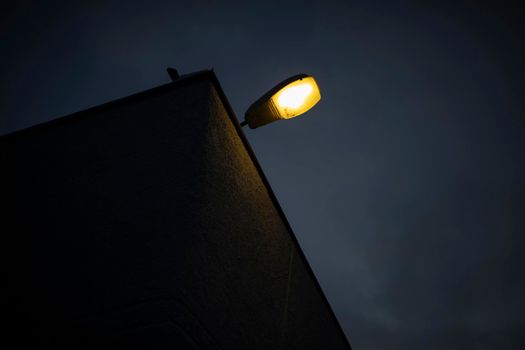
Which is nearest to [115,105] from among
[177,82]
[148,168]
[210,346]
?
[177,82]

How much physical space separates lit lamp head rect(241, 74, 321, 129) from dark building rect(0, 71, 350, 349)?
0.50m

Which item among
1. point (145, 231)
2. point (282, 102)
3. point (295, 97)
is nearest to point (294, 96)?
point (295, 97)

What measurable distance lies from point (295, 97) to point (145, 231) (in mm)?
1882

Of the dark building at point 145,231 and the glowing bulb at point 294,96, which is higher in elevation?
the glowing bulb at point 294,96

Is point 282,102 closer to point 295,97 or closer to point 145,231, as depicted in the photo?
point 295,97

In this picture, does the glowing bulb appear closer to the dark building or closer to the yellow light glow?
the yellow light glow

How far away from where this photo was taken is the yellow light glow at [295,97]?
9.89 ft

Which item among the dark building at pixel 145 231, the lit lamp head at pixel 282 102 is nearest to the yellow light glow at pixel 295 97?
the lit lamp head at pixel 282 102

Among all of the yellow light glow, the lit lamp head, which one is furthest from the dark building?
the yellow light glow

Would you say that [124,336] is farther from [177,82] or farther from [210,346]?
[177,82]

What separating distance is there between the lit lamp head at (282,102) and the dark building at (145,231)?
501 mm

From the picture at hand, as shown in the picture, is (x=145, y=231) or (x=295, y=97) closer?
(x=145, y=231)

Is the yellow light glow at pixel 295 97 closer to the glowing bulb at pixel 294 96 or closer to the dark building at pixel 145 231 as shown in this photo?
the glowing bulb at pixel 294 96

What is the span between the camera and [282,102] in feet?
9.96
